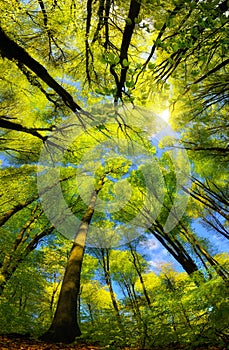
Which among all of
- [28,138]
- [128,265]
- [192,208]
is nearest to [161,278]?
[128,265]

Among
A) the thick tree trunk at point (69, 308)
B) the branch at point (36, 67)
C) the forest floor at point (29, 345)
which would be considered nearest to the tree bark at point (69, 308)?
the thick tree trunk at point (69, 308)

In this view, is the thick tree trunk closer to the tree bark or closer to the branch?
the tree bark

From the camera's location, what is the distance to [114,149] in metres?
8.88

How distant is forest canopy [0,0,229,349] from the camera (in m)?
3.04

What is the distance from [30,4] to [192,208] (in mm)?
7538

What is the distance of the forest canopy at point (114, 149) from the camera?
3.04 meters

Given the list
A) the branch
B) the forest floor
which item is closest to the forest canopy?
the branch

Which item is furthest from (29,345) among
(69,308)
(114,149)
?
(114,149)

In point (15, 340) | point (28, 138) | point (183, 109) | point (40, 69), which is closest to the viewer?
point (40, 69)

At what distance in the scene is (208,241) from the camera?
12.3m

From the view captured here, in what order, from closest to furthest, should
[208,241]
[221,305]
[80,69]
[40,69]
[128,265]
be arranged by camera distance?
[221,305], [40,69], [80,69], [208,241], [128,265]

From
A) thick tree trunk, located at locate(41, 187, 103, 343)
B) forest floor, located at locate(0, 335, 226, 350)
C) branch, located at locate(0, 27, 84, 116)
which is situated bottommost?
forest floor, located at locate(0, 335, 226, 350)

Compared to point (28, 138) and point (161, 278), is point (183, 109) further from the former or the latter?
point (161, 278)

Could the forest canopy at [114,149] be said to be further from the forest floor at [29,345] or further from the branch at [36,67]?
the forest floor at [29,345]
